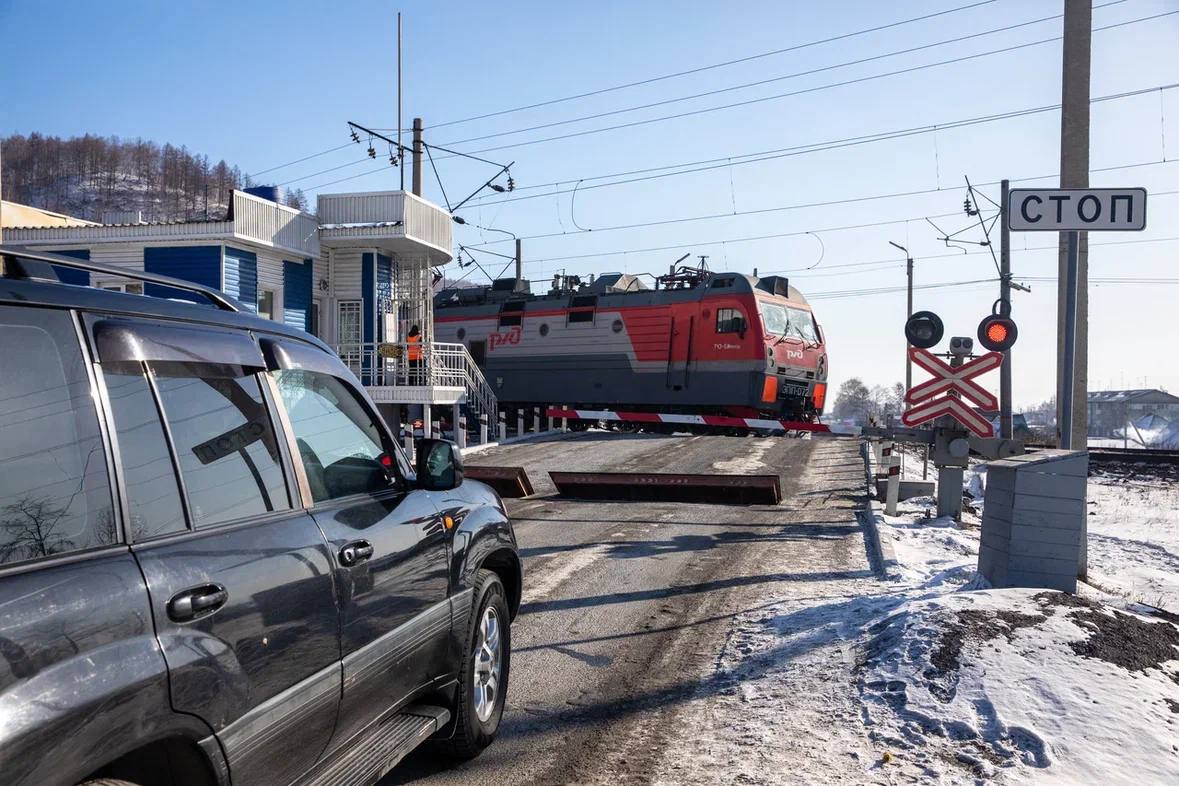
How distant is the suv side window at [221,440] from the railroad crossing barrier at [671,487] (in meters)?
10.1

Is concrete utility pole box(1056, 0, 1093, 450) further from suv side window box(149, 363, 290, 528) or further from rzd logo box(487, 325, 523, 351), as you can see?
rzd logo box(487, 325, 523, 351)

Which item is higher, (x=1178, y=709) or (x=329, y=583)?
(x=329, y=583)

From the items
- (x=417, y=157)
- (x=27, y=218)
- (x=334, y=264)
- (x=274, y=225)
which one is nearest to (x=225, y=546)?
(x=274, y=225)

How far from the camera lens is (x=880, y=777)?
3.99m

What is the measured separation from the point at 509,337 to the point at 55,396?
27.4 meters

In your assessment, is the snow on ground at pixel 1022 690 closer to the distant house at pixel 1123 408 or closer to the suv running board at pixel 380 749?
the suv running board at pixel 380 749

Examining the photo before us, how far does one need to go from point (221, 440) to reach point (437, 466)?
50.2 inches

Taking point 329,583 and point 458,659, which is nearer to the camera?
point 329,583

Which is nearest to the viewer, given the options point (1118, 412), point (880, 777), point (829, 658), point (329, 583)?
point (329, 583)

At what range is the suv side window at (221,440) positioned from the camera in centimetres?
263

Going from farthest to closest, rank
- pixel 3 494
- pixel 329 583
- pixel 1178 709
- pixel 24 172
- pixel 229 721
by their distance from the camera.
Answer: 1. pixel 24 172
2. pixel 1178 709
3. pixel 329 583
4. pixel 229 721
5. pixel 3 494

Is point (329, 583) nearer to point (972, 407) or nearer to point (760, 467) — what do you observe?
point (972, 407)

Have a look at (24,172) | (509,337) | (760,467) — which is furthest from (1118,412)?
(24,172)

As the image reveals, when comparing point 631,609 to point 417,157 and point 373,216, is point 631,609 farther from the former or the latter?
point 417,157
